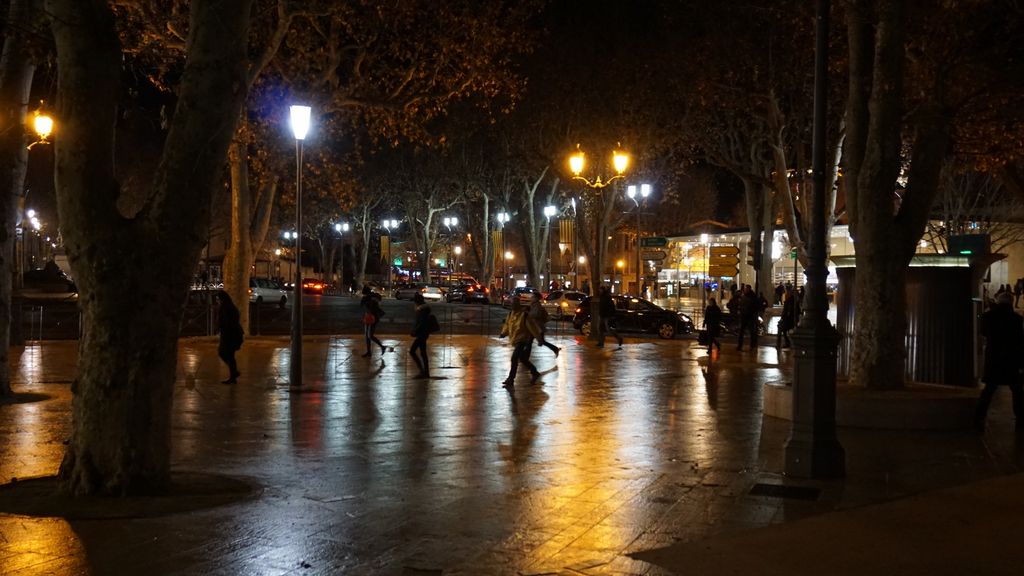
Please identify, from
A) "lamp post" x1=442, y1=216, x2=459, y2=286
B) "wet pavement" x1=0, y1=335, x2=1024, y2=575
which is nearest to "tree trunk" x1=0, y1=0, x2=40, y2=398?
"wet pavement" x1=0, y1=335, x2=1024, y2=575

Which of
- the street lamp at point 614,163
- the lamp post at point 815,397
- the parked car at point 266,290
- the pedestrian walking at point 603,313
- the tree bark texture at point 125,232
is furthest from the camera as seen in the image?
the parked car at point 266,290

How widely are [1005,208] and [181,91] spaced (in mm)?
47784

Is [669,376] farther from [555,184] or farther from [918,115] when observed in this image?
[555,184]

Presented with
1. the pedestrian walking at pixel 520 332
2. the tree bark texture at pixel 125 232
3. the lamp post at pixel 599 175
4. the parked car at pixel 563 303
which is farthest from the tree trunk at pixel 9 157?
the parked car at pixel 563 303

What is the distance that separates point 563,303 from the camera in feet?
143

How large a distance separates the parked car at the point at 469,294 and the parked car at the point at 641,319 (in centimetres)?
2413

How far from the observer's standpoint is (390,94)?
83.1 ft


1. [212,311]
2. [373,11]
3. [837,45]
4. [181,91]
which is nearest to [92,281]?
[181,91]

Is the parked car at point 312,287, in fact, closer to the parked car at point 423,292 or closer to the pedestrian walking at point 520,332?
the parked car at point 423,292

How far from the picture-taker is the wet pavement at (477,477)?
6789 mm

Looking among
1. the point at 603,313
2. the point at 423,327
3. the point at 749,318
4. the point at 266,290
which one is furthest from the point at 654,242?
the point at 266,290

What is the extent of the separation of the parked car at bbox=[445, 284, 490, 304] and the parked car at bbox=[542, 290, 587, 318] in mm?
14730

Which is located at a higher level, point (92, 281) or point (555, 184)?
point (555, 184)

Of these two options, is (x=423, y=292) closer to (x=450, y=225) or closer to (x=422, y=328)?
(x=450, y=225)
